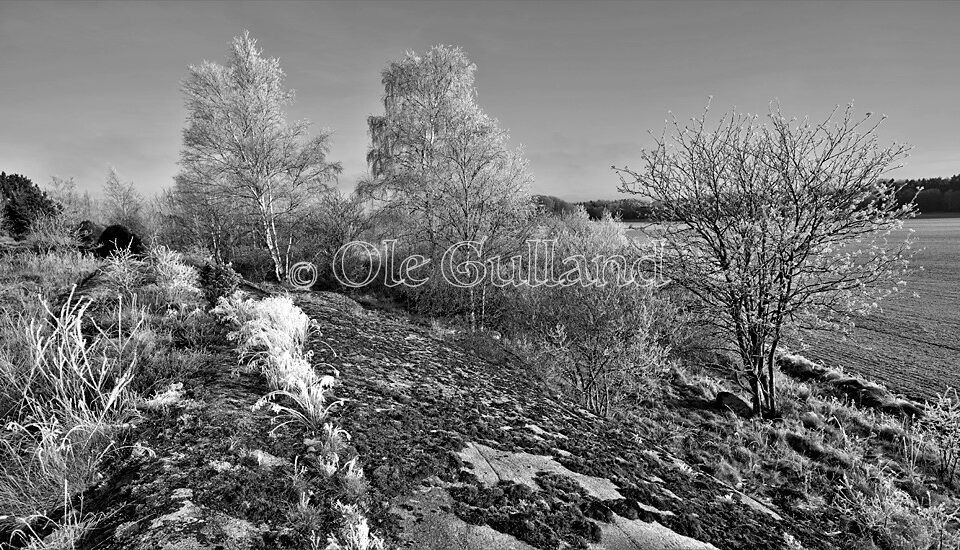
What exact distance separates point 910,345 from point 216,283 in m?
31.1

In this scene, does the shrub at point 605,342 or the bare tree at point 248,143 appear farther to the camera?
the bare tree at point 248,143

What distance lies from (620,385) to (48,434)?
33.8ft

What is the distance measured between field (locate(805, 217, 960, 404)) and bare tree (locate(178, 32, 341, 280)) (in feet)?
61.1

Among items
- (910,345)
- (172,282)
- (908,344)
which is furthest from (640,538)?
(908,344)

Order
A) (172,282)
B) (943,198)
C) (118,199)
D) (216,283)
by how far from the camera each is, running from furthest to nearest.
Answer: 1. (943,198)
2. (118,199)
3. (216,283)
4. (172,282)

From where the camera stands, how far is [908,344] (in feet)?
70.0

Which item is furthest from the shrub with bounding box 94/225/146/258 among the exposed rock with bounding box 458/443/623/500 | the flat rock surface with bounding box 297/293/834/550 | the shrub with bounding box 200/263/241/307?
the exposed rock with bounding box 458/443/623/500

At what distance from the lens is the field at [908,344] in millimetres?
15248

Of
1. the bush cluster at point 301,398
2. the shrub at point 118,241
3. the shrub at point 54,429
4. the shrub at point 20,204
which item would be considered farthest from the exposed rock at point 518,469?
the shrub at point 20,204

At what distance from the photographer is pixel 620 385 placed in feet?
33.4

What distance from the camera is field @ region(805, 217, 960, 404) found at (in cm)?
1547

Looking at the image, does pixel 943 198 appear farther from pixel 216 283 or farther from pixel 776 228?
pixel 216 283

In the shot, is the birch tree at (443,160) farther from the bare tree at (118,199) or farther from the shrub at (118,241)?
the bare tree at (118,199)

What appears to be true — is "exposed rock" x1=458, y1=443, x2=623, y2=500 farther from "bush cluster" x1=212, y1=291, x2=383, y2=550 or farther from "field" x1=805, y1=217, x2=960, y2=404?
"field" x1=805, y1=217, x2=960, y2=404
